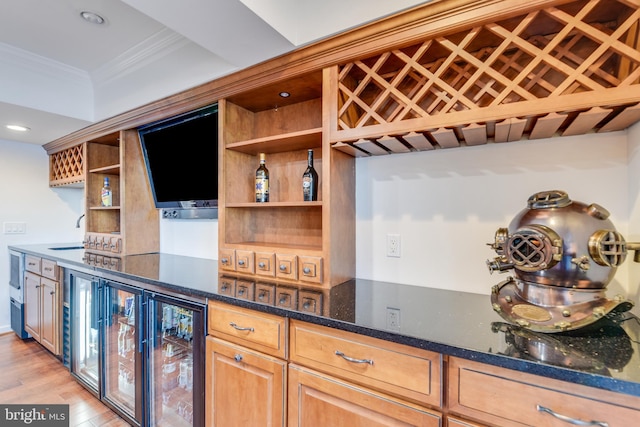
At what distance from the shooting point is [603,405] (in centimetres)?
70

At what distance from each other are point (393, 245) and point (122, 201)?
7.07ft

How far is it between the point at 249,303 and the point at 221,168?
896 millimetres

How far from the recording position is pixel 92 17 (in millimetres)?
1857

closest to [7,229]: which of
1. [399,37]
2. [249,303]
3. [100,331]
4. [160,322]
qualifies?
[100,331]

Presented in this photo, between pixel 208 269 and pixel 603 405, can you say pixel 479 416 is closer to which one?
pixel 603 405

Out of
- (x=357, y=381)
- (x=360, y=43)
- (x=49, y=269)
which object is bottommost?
(x=357, y=381)

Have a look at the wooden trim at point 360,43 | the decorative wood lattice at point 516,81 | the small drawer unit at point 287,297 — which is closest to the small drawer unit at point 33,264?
the wooden trim at point 360,43

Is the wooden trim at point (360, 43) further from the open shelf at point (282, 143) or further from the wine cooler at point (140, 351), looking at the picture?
the wine cooler at point (140, 351)

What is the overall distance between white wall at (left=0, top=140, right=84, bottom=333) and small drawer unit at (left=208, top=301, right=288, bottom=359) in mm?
3342

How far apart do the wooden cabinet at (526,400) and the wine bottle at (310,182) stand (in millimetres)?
1084

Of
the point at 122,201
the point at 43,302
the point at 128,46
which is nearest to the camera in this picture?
the point at 128,46

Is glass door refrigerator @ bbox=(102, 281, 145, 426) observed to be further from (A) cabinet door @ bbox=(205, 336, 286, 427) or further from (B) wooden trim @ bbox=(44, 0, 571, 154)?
(B) wooden trim @ bbox=(44, 0, 571, 154)

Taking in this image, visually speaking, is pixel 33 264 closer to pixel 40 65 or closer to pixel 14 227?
pixel 14 227

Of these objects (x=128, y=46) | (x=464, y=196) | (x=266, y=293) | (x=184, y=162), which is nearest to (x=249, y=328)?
(x=266, y=293)
